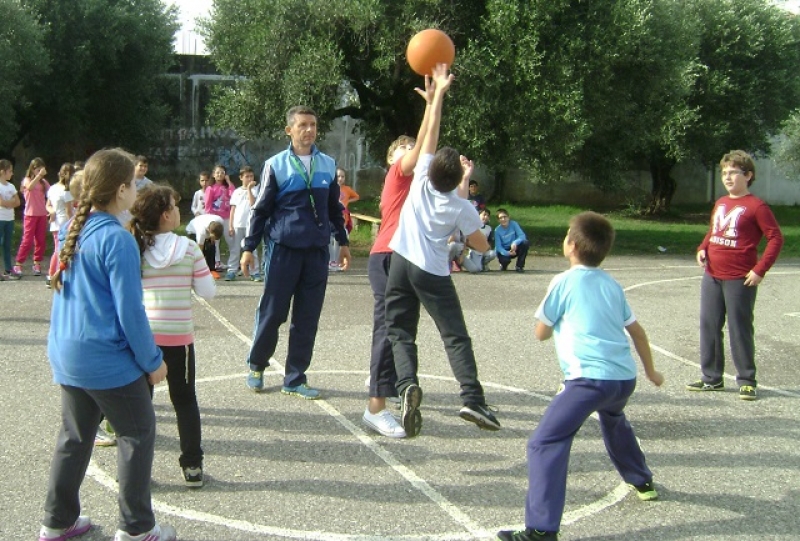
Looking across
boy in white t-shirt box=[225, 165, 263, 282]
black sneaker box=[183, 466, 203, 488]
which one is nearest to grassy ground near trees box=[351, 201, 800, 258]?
boy in white t-shirt box=[225, 165, 263, 282]

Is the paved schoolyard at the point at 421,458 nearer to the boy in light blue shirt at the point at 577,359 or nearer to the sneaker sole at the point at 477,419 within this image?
the sneaker sole at the point at 477,419

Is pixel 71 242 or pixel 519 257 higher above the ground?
pixel 71 242

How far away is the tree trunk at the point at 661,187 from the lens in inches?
1212

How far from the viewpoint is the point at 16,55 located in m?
20.1

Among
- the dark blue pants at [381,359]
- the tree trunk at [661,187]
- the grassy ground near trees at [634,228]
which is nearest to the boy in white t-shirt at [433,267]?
the dark blue pants at [381,359]

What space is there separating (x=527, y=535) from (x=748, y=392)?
3.79m

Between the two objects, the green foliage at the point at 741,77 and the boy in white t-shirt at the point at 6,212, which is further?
the green foliage at the point at 741,77

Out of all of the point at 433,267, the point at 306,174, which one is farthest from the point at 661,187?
the point at 433,267

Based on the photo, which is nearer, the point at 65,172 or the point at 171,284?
the point at 171,284

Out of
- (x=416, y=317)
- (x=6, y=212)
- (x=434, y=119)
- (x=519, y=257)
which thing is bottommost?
(x=519, y=257)

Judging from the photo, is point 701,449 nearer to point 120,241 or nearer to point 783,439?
point 783,439

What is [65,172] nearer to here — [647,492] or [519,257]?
[519,257]

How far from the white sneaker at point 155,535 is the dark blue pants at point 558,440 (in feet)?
5.34

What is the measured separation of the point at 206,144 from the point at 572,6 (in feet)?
39.1
